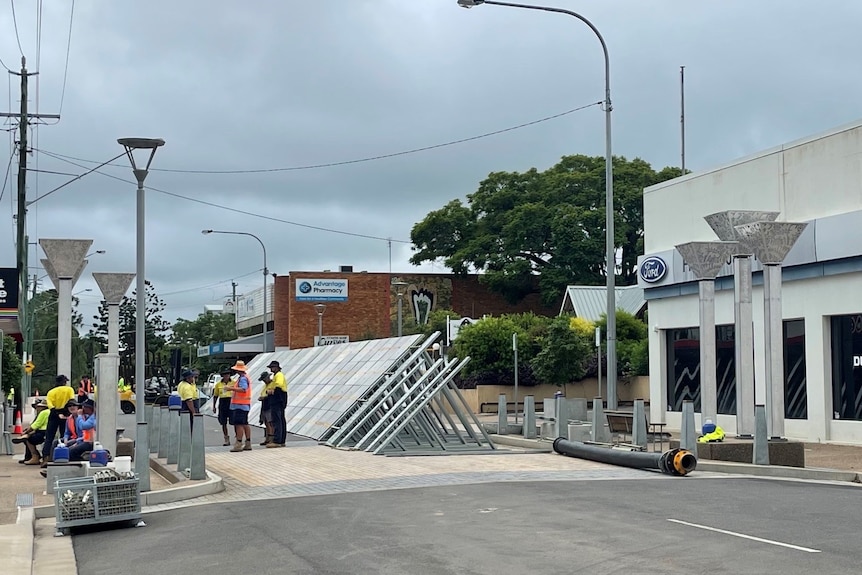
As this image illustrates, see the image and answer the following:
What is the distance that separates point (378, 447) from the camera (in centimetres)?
2125

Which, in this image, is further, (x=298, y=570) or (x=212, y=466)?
(x=212, y=466)

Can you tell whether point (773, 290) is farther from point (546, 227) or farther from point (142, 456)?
point (546, 227)

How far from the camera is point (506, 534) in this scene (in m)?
10.9

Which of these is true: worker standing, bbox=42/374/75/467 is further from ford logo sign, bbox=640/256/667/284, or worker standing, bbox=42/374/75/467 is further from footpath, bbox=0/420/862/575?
ford logo sign, bbox=640/256/667/284

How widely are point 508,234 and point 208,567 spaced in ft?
194

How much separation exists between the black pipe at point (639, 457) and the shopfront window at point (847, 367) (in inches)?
279

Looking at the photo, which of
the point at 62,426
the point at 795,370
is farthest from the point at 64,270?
the point at 795,370

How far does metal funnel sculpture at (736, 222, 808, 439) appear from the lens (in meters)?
19.2

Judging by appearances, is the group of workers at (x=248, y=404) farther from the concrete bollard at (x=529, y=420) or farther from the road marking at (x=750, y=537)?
the road marking at (x=750, y=537)

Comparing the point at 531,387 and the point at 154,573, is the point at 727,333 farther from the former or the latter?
the point at 154,573

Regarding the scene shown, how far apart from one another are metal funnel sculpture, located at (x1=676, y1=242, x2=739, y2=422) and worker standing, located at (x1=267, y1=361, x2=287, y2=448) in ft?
28.4

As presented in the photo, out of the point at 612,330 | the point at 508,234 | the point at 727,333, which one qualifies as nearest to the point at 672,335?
the point at 727,333

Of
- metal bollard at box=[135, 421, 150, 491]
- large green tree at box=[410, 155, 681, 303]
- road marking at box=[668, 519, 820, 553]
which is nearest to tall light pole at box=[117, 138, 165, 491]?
metal bollard at box=[135, 421, 150, 491]

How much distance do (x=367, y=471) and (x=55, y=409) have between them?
6107 mm
